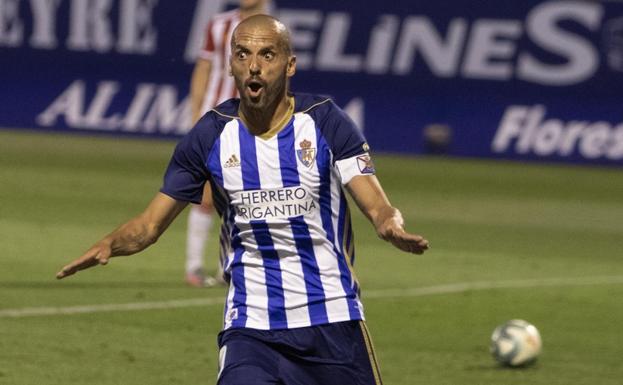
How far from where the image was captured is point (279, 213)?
19.0 feet

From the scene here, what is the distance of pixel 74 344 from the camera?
31.3 ft

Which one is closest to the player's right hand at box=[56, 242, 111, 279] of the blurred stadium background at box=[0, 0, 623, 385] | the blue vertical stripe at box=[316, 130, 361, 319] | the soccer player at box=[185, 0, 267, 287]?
the blue vertical stripe at box=[316, 130, 361, 319]

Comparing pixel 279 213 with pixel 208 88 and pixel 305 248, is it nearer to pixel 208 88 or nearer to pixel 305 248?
pixel 305 248

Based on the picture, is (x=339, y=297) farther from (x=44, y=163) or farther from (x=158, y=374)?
(x=44, y=163)

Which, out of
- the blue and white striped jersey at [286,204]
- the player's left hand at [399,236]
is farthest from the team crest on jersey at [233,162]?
the player's left hand at [399,236]

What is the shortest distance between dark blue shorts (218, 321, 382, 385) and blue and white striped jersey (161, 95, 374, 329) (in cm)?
5

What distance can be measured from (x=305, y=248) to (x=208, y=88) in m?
6.60

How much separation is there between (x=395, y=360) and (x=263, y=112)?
3.86 metres

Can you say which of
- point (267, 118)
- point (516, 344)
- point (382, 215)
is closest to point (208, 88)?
point (516, 344)

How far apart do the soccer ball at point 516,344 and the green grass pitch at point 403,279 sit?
0.34 ft

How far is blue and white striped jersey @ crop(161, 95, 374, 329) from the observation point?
5773 mm

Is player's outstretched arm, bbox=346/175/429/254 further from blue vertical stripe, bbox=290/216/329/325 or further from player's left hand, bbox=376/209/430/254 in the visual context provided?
blue vertical stripe, bbox=290/216/329/325

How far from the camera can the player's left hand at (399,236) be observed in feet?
16.8

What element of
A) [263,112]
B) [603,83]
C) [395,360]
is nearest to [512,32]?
[603,83]
